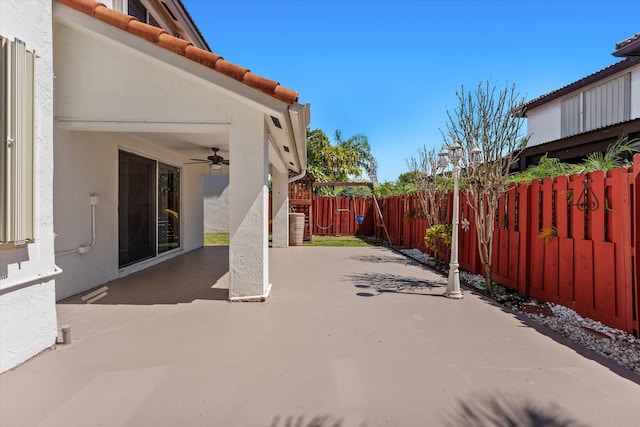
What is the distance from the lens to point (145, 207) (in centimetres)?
866

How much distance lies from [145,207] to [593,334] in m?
8.95

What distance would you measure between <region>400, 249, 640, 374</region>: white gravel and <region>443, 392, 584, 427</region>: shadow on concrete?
157 cm

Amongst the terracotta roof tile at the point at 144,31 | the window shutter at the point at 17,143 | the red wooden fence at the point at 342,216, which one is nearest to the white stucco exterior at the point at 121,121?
the terracotta roof tile at the point at 144,31

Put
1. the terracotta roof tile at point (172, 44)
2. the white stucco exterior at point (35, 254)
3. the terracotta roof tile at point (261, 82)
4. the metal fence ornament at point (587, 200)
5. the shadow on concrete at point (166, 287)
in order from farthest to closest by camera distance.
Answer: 1. the shadow on concrete at point (166, 287)
2. the terracotta roof tile at point (261, 82)
3. the terracotta roof tile at point (172, 44)
4. the metal fence ornament at point (587, 200)
5. the white stucco exterior at point (35, 254)

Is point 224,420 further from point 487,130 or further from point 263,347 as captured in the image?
point 487,130

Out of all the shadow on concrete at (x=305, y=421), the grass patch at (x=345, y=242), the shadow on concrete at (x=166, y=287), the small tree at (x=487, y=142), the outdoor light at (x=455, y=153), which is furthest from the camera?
the grass patch at (x=345, y=242)

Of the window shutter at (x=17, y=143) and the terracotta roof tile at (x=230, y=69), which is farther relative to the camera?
the terracotta roof tile at (x=230, y=69)

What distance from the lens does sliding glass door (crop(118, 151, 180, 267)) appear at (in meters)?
7.67

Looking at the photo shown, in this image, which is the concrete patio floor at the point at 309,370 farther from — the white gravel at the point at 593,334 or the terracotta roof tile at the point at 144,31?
the terracotta roof tile at the point at 144,31

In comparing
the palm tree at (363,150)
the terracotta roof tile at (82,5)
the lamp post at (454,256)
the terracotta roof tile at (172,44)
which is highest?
the palm tree at (363,150)

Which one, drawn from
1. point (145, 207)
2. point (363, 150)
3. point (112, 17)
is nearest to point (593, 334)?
point (112, 17)

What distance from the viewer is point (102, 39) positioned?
520cm

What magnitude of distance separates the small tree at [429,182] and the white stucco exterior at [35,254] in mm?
8868

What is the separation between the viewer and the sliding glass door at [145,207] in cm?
767
